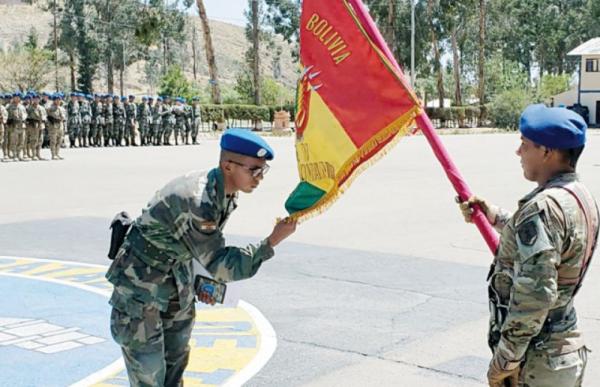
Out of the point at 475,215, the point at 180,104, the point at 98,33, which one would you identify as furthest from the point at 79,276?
the point at 98,33

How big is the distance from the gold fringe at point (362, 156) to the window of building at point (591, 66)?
6636cm

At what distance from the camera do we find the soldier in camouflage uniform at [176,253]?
11.2 feet

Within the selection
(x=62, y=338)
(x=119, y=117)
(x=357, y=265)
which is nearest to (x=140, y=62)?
(x=119, y=117)

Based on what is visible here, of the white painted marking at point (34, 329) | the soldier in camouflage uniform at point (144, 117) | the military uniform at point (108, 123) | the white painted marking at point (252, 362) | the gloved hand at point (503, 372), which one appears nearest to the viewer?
the gloved hand at point (503, 372)

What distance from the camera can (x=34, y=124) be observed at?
24.3 m

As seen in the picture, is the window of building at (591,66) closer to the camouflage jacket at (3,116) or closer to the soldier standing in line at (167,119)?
the soldier standing in line at (167,119)

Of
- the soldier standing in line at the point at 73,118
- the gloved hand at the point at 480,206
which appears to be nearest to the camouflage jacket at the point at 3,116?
the soldier standing in line at the point at 73,118

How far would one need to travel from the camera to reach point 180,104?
33844mm

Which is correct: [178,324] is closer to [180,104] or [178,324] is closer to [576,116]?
[576,116]

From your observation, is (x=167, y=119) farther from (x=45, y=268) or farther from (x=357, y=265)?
(x=357, y=265)

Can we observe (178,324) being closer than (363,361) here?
Yes

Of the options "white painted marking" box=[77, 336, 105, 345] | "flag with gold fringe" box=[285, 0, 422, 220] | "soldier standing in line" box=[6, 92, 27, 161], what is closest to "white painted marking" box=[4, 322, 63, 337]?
"white painted marking" box=[77, 336, 105, 345]

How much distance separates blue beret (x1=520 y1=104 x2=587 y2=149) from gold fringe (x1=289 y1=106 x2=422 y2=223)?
0.83m

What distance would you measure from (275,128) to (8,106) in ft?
70.6
